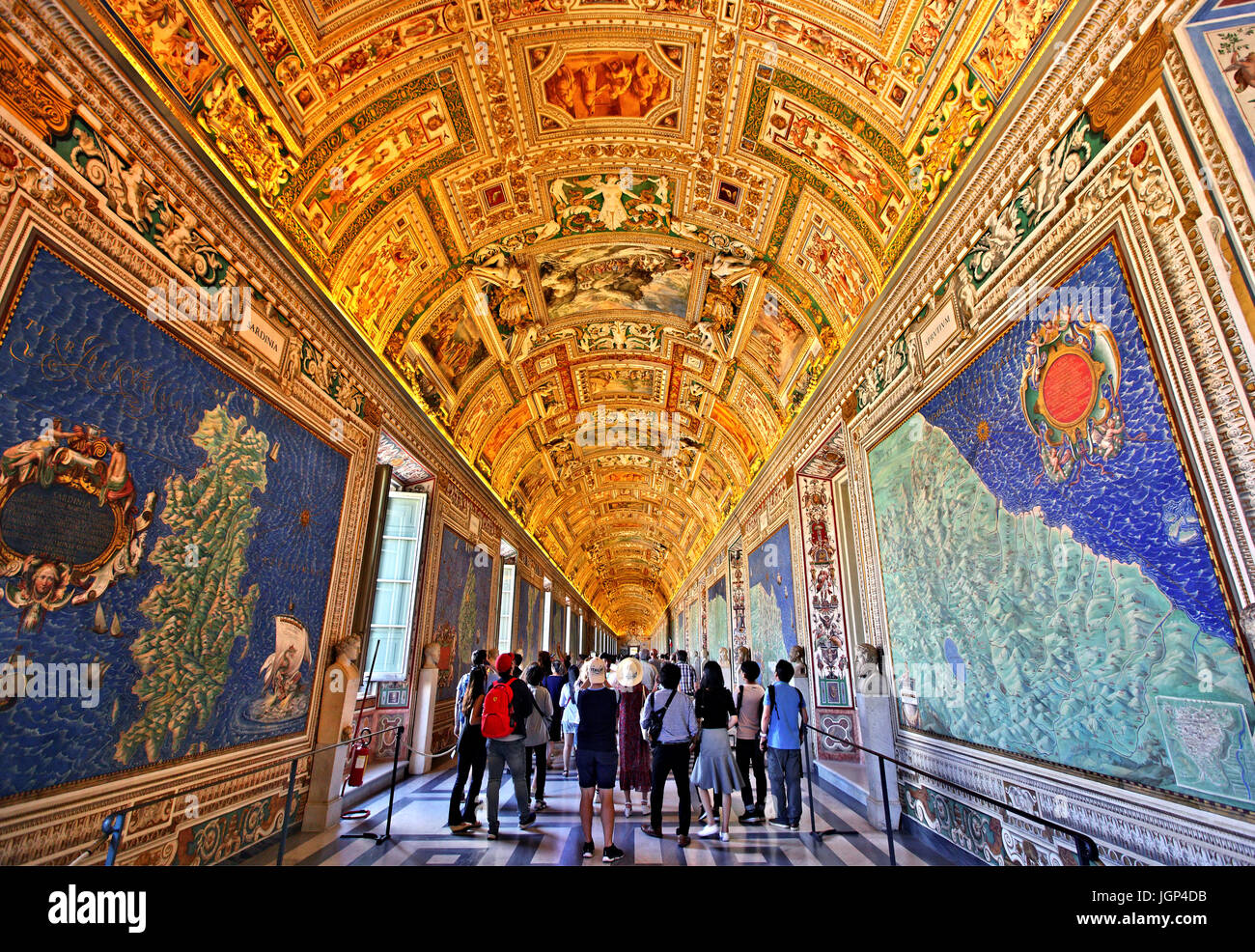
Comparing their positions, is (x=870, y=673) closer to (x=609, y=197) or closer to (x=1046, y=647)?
(x=1046, y=647)

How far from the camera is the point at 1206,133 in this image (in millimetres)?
3234

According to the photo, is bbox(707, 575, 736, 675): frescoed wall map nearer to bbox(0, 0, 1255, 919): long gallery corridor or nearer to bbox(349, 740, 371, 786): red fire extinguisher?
bbox(0, 0, 1255, 919): long gallery corridor

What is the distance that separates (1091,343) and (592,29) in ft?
20.9

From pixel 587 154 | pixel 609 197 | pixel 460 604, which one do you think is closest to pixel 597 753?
pixel 460 604

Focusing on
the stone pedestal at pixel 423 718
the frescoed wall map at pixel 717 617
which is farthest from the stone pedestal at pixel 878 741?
the frescoed wall map at pixel 717 617

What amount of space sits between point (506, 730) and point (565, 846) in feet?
4.44

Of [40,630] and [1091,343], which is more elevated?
[1091,343]

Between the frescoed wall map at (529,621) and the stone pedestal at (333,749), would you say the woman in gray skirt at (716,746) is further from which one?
the frescoed wall map at (529,621)

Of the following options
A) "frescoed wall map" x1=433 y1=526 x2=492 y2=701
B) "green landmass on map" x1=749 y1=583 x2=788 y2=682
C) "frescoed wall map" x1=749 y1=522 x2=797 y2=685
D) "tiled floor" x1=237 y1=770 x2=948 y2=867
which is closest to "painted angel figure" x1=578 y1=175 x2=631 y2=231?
"frescoed wall map" x1=433 y1=526 x2=492 y2=701

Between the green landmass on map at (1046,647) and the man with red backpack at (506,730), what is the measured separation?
4548 mm

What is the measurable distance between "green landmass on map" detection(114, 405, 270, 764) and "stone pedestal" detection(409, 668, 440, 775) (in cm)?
502

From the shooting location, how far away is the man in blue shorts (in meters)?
5.40

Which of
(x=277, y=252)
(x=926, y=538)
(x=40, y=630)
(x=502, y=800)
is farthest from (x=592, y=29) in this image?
(x=502, y=800)
